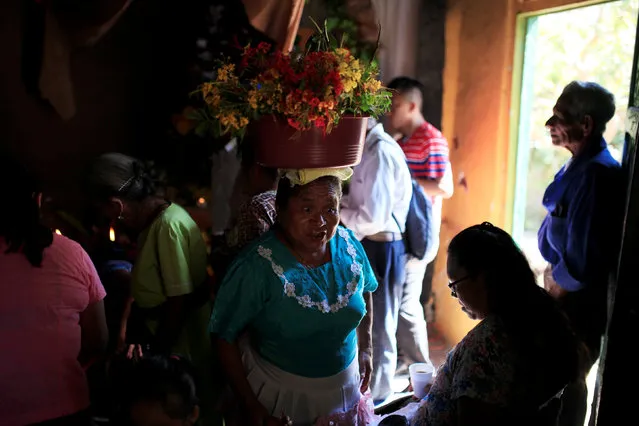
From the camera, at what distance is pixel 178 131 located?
201 inches

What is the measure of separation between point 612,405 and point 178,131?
13.0 ft

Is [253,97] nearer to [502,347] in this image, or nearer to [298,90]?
[298,90]

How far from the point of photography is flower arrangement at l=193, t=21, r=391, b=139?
7.64ft

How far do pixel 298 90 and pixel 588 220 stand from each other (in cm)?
171

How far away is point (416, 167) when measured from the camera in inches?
180

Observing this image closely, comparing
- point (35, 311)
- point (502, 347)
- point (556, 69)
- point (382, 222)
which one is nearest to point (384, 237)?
point (382, 222)

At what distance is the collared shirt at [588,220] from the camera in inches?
118

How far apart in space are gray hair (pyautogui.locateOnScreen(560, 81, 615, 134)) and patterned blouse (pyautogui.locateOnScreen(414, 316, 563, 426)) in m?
1.69

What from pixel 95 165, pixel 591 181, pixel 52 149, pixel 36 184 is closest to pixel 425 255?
pixel 591 181

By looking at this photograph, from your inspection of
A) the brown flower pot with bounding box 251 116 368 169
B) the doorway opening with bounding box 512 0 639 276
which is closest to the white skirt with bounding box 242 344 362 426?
the brown flower pot with bounding box 251 116 368 169

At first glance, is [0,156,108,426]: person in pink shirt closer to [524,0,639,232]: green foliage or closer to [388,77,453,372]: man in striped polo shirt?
[388,77,453,372]: man in striped polo shirt

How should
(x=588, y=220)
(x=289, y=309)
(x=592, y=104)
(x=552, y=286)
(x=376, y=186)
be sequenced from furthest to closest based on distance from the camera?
(x=376, y=186)
(x=552, y=286)
(x=592, y=104)
(x=588, y=220)
(x=289, y=309)

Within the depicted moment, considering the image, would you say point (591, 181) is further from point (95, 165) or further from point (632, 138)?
point (95, 165)

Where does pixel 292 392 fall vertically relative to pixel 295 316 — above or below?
below
